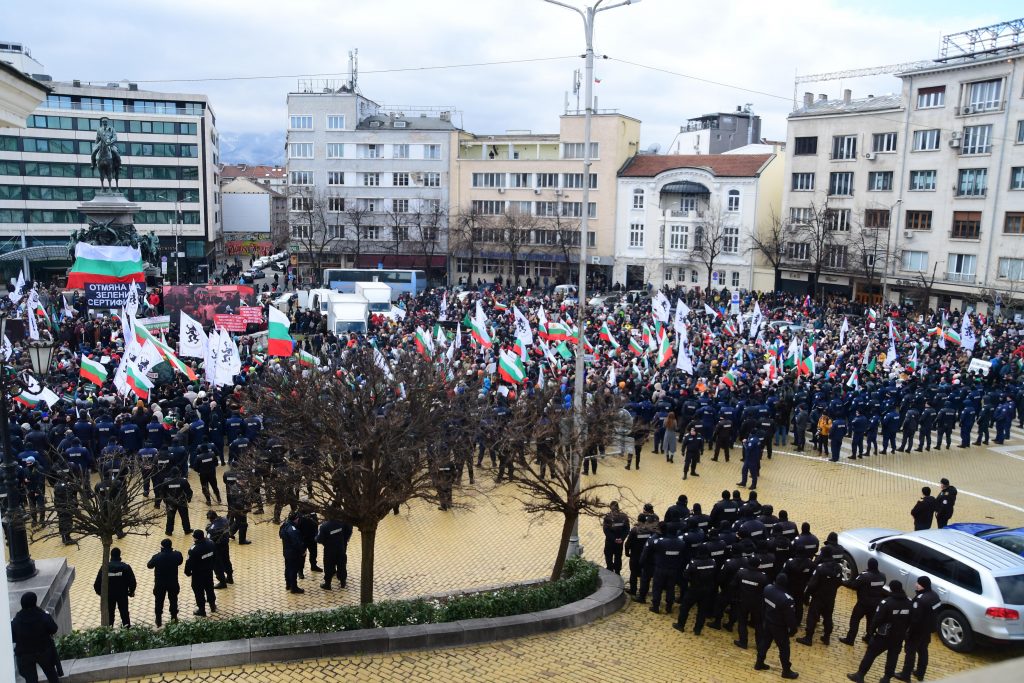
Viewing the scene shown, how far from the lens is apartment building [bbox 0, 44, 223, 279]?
65812mm

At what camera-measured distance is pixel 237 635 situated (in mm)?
10273

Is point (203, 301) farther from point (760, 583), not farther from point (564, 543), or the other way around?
point (760, 583)

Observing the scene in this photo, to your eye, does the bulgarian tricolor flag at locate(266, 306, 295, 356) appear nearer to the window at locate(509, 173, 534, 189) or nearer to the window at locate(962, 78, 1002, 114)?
the window at locate(962, 78, 1002, 114)

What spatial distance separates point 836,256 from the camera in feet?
179

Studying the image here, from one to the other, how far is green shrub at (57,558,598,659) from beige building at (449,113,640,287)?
166 ft

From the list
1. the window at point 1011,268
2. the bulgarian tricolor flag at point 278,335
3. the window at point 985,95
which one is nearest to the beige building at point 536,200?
the window at point 985,95

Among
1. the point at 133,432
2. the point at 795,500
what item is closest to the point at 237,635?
the point at 133,432

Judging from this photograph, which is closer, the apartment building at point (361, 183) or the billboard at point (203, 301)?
the billboard at point (203, 301)

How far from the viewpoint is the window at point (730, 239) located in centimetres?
5938

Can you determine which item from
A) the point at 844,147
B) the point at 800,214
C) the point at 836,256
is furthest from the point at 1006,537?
the point at 800,214

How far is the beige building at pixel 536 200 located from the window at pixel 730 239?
29.4ft

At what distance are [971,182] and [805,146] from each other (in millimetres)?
12202

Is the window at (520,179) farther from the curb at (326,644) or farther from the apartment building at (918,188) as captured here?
the curb at (326,644)

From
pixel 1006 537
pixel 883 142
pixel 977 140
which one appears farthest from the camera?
pixel 883 142
